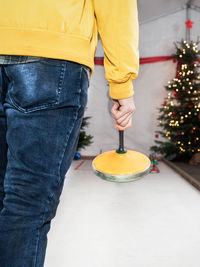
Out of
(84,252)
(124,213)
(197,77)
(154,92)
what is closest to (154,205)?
(124,213)

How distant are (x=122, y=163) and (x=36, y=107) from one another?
44cm

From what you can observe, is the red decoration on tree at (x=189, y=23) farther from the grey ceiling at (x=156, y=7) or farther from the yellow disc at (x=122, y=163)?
the yellow disc at (x=122, y=163)

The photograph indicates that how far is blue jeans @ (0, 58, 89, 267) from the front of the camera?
428 millimetres

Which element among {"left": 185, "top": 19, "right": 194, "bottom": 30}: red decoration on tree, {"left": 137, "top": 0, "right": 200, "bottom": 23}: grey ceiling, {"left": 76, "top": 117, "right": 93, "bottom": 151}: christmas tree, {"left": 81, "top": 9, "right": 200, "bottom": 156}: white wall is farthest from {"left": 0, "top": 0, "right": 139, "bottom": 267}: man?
{"left": 185, "top": 19, "right": 194, "bottom": 30}: red decoration on tree

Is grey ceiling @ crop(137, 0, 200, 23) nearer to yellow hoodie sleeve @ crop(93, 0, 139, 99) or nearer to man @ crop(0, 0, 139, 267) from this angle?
yellow hoodie sleeve @ crop(93, 0, 139, 99)

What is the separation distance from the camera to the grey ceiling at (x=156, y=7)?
321cm

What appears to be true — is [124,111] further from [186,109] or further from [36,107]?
[186,109]

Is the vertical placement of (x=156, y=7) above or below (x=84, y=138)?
above

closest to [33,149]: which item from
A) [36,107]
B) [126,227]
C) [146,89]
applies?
[36,107]

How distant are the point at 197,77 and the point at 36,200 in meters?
3.26

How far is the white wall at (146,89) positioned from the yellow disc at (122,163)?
9.97 ft

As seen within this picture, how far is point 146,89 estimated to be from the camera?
12.4ft

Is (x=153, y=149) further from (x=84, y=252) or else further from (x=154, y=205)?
(x=84, y=252)

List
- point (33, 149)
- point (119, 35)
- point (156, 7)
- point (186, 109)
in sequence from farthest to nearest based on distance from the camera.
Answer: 1. point (156, 7)
2. point (186, 109)
3. point (119, 35)
4. point (33, 149)
